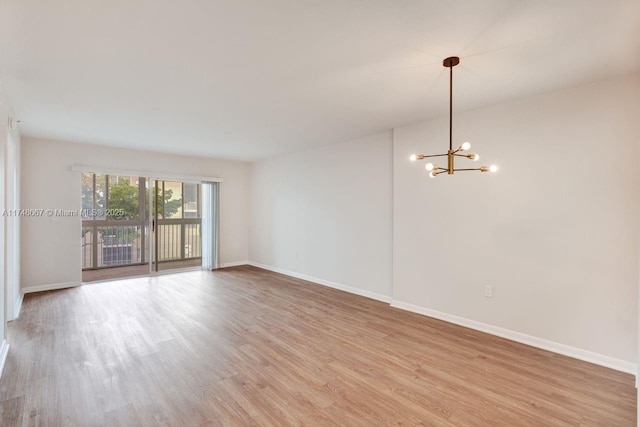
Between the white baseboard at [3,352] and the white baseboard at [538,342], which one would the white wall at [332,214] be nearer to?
the white baseboard at [538,342]

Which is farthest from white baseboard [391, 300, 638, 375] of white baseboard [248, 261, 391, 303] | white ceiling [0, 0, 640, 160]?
white ceiling [0, 0, 640, 160]

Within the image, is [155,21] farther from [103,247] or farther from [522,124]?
[103,247]

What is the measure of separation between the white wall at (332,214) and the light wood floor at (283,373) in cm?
97

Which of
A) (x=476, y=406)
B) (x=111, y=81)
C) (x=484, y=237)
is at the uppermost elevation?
(x=111, y=81)

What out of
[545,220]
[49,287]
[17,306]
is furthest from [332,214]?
[49,287]

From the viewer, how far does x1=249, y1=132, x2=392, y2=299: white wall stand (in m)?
4.55

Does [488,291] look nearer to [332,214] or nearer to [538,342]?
[538,342]

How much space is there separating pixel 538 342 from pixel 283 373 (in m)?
2.49

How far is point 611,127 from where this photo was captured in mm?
2646

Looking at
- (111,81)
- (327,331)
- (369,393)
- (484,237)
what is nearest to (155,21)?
(111,81)

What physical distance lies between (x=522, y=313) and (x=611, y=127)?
1.88 meters

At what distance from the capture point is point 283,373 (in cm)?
253

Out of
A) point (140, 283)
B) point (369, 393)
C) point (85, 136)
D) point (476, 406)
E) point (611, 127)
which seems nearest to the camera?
point (476, 406)

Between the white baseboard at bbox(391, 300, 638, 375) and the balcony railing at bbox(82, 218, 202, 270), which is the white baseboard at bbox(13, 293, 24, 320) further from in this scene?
the white baseboard at bbox(391, 300, 638, 375)
